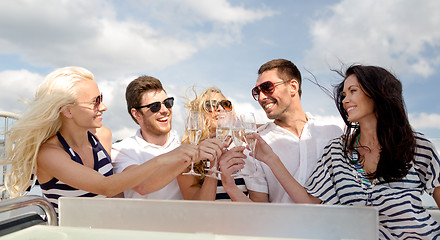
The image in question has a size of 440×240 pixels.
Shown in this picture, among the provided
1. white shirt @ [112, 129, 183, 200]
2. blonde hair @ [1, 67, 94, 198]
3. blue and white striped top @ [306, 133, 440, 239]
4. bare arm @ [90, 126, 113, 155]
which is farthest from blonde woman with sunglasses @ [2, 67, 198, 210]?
blue and white striped top @ [306, 133, 440, 239]

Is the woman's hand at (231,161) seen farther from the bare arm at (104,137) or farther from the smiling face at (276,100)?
the bare arm at (104,137)

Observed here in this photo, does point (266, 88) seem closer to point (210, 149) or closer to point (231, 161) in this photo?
point (231, 161)

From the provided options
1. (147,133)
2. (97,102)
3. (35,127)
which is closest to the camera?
(35,127)

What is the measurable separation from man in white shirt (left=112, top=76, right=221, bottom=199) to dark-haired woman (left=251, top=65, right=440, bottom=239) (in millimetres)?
1467

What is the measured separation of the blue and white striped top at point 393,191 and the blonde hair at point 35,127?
216cm

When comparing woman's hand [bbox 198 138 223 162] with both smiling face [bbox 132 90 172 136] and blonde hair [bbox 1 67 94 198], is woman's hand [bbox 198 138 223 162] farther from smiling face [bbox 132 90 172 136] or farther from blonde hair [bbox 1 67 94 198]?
blonde hair [bbox 1 67 94 198]

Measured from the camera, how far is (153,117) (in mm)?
3520

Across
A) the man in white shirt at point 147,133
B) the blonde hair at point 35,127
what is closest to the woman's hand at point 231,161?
the man in white shirt at point 147,133

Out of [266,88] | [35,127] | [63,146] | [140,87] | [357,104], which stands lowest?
[63,146]

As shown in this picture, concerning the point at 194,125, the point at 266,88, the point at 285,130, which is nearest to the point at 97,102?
the point at 194,125

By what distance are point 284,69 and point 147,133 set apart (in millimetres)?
1609

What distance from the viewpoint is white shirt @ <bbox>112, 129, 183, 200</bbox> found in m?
3.21

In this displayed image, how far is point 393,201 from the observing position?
91.7 inches

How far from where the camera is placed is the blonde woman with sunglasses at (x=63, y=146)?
2.63 meters
